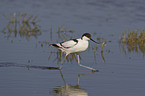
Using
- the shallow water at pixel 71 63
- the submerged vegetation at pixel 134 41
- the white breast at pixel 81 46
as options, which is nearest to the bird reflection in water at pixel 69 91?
the shallow water at pixel 71 63

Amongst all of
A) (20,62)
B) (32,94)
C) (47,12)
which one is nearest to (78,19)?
(47,12)

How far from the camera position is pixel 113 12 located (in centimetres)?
2372

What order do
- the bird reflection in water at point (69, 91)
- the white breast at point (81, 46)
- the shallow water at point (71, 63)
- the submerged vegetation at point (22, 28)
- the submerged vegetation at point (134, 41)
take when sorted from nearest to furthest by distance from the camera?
1. the bird reflection in water at point (69, 91)
2. the shallow water at point (71, 63)
3. the white breast at point (81, 46)
4. the submerged vegetation at point (134, 41)
5. the submerged vegetation at point (22, 28)

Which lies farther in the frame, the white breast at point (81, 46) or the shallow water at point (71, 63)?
the white breast at point (81, 46)

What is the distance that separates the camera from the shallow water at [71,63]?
28.2 ft

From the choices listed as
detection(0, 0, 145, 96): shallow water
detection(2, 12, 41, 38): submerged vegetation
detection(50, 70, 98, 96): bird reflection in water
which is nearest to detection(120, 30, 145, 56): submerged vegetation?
detection(0, 0, 145, 96): shallow water

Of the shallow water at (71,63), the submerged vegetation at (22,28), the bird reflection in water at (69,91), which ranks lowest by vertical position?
the bird reflection in water at (69,91)

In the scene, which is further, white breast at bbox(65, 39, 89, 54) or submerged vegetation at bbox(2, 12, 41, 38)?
submerged vegetation at bbox(2, 12, 41, 38)

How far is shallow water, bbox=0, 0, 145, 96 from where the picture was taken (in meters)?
8.60

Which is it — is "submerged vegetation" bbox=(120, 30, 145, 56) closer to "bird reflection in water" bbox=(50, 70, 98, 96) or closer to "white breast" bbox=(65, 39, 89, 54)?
"white breast" bbox=(65, 39, 89, 54)

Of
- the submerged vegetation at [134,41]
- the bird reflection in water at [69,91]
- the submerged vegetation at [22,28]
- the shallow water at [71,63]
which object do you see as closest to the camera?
the bird reflection in water at [69,91]

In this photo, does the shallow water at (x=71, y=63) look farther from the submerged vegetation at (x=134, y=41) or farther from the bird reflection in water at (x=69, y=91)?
Answer: the submerged vegetation at (x=134, y=41)

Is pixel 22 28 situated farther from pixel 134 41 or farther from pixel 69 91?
pixel 69 91

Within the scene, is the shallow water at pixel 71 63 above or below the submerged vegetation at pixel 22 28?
below
